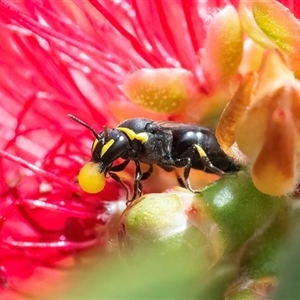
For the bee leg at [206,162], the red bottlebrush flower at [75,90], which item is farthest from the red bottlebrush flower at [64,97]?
the bee leg at [206,162]

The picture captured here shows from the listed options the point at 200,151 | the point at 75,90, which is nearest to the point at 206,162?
the point at 200,151

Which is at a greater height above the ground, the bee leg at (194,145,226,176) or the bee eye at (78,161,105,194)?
the bee eye at (78,161,105,194)

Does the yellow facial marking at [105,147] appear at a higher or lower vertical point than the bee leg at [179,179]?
higher

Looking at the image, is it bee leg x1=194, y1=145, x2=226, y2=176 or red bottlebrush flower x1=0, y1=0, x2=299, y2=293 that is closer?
bee leg x1=194, y1=145, x2=226, y2=176

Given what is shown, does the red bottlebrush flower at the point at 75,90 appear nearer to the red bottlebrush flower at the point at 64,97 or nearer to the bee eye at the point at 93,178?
the red bottlebrush flower at the point at 64,97

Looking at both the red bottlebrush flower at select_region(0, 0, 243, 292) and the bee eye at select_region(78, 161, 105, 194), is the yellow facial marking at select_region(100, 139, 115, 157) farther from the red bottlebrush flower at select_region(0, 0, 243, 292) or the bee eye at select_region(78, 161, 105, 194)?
the red bottlebrush flower at select_region(0, 0, 243, 292)

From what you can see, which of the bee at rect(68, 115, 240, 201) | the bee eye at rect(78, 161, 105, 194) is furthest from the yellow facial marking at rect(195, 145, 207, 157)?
the bee eye at rect(78, 161, 105, 194)

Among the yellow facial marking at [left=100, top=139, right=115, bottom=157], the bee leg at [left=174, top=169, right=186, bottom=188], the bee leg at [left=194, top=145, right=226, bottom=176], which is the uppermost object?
the yellow facial marking at [left=100, top=139, right=115, bottom=157]

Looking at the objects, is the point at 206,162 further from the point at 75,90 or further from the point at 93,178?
the point at 75,90
